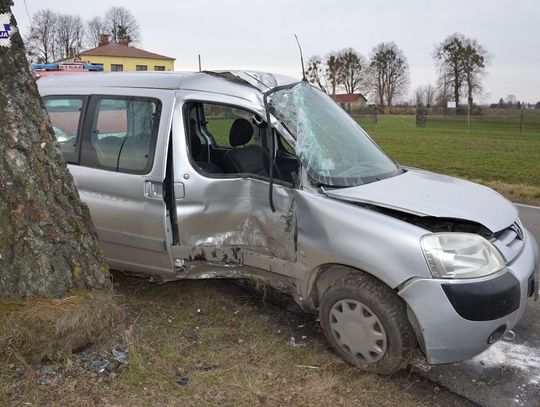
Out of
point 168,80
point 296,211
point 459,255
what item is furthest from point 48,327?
point 459,255

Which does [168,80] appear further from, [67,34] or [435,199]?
[67,34]

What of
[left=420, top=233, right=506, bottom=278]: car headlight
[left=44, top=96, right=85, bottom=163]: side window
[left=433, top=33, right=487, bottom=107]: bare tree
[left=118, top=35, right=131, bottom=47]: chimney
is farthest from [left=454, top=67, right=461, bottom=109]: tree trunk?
[left=420, top=233, right=506, bottom=278]: car headlight

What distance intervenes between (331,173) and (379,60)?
70626 mm

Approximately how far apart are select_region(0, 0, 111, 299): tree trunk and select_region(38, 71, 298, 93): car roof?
1116 mm

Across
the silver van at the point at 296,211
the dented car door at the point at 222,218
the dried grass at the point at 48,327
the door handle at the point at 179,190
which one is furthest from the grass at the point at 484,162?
the dried grass at the point at 48,327

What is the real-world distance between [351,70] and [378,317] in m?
70.4

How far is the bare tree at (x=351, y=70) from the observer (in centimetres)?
6950

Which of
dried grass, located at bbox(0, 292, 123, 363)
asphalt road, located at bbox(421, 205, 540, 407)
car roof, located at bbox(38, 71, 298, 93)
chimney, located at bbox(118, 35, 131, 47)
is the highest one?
chimney, located at bbox(118, 35, 131, 47)

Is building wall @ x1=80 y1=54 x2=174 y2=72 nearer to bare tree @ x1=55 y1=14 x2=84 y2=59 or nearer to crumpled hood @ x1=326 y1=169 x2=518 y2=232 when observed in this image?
bare tree @ x1=55 y1=14 x2=84 y2=59

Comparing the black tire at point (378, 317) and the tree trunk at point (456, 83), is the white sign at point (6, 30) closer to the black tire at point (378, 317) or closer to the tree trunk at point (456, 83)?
the black tire at point (378, 317)

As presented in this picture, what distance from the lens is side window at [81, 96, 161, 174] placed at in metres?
4.11

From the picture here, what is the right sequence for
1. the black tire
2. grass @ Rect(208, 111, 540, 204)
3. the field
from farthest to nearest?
the field < grass @ Rect(208, 111, 540, 204) < the black tire

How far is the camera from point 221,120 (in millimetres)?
4523

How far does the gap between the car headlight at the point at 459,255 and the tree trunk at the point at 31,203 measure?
201cm
